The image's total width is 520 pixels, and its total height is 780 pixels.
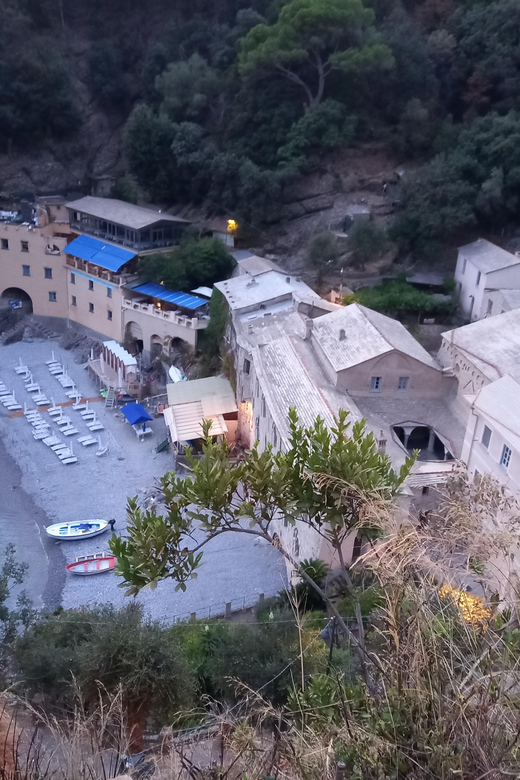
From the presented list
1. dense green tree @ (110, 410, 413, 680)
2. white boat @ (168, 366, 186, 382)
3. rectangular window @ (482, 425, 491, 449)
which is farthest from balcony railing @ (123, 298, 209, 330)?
dense green tree @ (110, 410, 413, 680)

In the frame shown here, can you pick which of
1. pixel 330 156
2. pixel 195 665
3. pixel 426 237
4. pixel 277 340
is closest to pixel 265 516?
pixel 195 665

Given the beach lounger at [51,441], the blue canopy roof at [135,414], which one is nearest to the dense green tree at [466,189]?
the blue canopy roof at [135,414]

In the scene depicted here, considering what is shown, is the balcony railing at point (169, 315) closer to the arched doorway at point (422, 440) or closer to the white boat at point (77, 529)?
the white boat at point (77, 529)

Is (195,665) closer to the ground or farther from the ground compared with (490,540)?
closer to the ground

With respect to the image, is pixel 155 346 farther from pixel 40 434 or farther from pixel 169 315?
pixel 40 434

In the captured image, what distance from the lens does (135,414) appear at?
29375 millimetres

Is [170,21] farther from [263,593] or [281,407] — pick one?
[263,593]

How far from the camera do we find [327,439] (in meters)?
11.3

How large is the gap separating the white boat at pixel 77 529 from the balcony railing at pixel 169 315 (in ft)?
39.4

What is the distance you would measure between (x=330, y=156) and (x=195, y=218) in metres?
8.47

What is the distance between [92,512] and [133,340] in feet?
44.4

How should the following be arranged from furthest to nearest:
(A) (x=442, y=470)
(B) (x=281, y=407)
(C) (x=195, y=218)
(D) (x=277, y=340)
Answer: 1. (C) (x=195, y=218)
2. (D) (x=277, y=340)
3. (B) (x=281, y=407)
4. (A) (x=442, y=470)

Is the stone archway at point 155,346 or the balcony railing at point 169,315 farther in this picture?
the stone archway at point 155,346

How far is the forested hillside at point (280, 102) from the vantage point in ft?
112
